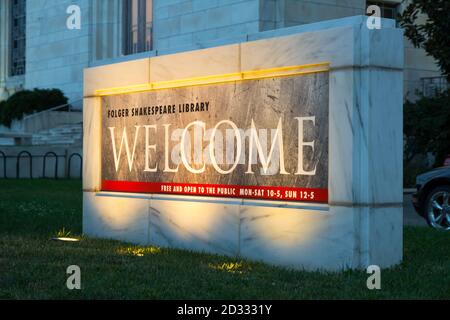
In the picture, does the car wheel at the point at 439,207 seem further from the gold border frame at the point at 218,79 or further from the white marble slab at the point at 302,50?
the white marble slab at the point at 302,50

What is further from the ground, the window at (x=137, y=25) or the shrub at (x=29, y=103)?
→ the window at (x=137, y=25)

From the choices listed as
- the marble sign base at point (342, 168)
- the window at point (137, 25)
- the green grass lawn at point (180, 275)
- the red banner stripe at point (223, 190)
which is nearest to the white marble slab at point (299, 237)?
the marble sign base at point (342, 168)

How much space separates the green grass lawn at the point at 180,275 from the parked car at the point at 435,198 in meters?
2.06

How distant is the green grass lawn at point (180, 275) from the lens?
22.9 ft

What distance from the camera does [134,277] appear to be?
7.76 m

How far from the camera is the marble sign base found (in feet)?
26.7

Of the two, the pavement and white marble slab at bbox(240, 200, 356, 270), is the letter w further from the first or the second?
the pavement

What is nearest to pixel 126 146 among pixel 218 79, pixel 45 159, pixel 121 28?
pixel 218 79

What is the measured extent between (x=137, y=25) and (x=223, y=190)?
26.1m

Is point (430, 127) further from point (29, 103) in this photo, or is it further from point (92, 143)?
point (29, 103)

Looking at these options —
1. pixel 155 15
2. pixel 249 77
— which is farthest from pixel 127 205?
pixel 155 15

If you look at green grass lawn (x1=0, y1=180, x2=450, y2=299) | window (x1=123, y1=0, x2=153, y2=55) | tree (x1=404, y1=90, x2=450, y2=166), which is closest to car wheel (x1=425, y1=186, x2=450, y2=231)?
green grass lawn (x1=0, y1=180, x2=450, y2=299)

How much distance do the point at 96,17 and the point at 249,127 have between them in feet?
91.3
